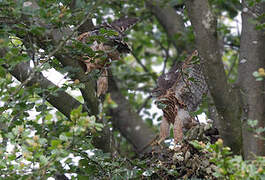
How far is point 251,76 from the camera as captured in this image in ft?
11.1

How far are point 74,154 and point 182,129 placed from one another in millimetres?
802

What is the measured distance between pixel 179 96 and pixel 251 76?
830 millimetres

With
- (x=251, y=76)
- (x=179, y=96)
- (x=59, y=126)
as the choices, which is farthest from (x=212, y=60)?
(x=251, y=76)

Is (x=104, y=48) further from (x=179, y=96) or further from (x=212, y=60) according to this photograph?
(x=212, y=60)

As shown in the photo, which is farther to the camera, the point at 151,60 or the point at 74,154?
the point at 151,60

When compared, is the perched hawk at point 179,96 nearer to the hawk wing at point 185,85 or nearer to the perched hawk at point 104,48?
the hawk wing at point 185,85

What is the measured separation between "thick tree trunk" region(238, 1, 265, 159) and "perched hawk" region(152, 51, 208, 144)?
0.46 m

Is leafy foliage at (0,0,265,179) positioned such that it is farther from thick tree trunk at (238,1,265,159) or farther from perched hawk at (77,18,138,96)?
thick tree trunk at (238,1,265,159)

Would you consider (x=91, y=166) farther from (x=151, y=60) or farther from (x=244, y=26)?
(x=151, y=60)

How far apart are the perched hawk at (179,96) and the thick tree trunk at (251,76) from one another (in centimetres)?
46

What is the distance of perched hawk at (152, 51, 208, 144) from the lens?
2.79 meters

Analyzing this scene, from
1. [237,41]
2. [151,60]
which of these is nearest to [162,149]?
[237,41]

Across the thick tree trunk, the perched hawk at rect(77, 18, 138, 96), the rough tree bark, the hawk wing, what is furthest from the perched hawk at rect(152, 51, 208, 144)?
the rough tree bark

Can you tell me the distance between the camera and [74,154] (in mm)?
2326
